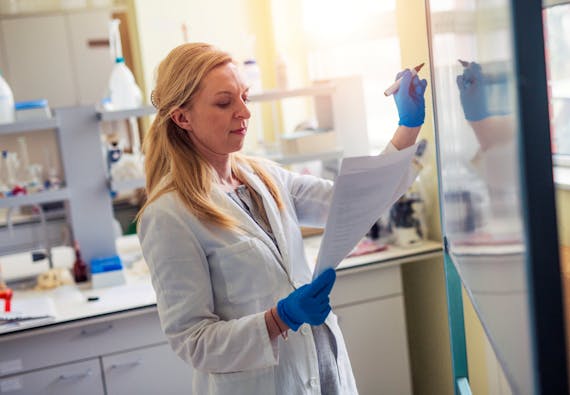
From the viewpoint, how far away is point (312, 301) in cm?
129

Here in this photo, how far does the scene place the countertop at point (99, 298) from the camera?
7.29 ft

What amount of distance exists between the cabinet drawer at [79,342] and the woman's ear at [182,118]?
0.98 m

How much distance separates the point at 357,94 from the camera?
3000mm

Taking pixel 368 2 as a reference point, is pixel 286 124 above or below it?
below

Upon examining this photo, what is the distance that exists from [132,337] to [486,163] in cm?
161

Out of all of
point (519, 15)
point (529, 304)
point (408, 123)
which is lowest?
point (529, 304)

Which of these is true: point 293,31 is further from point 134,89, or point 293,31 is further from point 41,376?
point 41,376

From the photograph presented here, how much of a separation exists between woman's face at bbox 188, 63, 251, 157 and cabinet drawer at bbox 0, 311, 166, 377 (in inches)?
→ 39.8

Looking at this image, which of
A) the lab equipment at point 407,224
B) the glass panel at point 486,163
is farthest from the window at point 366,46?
the glass panel at point 486,163

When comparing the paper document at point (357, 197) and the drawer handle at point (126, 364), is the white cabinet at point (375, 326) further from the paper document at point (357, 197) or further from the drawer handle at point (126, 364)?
the paper document at point (357, 197)

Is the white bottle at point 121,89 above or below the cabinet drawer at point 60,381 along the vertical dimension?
above

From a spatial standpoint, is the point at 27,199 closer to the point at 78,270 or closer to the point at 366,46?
the point at 78,270

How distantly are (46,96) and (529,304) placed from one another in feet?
15.9

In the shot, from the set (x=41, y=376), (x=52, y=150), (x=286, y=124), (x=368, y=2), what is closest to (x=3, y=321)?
(x=41, y=376)
